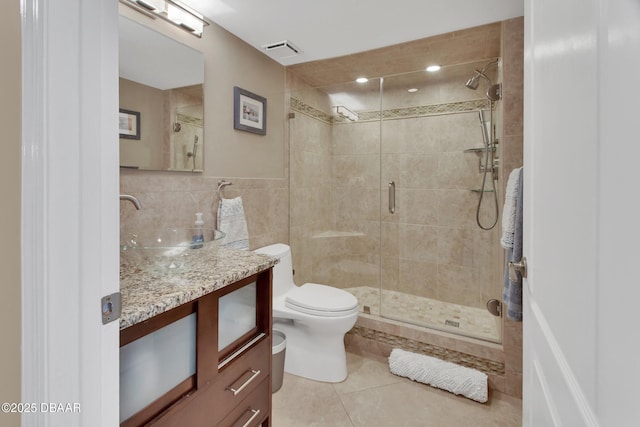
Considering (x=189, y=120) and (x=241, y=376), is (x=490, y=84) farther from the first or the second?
(x=241, y=376)

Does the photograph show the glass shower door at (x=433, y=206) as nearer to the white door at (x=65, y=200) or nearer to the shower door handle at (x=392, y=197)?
the shower door handle at (x=392, y=197)

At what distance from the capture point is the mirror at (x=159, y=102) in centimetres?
143

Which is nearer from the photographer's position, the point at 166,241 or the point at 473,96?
the point at 166,241

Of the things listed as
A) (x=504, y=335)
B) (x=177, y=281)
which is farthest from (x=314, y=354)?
(x=177, y=281)

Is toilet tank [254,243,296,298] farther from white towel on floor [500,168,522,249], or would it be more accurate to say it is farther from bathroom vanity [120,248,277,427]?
white towel on floor [500,168,522,249]

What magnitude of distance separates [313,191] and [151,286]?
205cm

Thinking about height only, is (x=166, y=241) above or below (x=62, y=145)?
below

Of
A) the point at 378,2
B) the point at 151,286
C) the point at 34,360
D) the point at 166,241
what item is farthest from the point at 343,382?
the point at 378,2

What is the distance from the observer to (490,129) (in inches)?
95.0

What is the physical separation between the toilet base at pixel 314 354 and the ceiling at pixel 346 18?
1.92m

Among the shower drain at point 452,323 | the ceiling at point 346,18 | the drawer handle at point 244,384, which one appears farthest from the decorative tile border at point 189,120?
the shower drain at point 452,323
